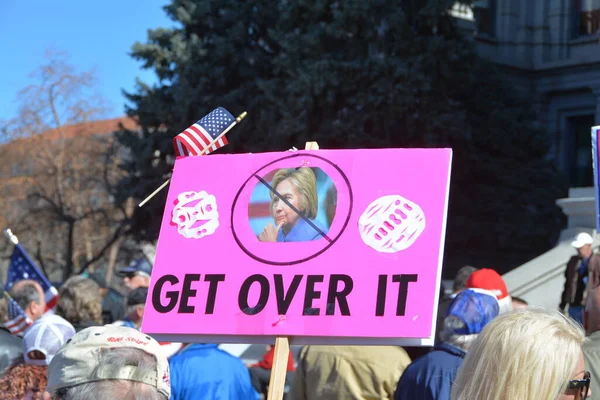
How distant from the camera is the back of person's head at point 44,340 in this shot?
14.4 ft

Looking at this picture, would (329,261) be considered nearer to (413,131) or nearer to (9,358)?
(9,358)

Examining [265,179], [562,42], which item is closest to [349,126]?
[562,42]

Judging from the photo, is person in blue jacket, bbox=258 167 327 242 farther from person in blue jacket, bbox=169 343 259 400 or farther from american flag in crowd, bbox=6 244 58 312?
american flag in crowd, bbox=6 244 58 312

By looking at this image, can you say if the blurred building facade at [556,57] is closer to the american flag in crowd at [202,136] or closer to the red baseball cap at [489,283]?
the red baseball cap at [489,283]

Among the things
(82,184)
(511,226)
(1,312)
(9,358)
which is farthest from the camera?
(82,184)

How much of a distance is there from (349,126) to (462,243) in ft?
13.1

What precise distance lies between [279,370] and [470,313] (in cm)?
118

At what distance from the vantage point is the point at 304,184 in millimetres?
3904

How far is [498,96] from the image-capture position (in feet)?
71.2

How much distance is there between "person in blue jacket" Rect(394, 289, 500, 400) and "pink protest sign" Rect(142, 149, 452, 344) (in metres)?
0.85

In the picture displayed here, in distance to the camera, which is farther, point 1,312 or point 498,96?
point 498,96

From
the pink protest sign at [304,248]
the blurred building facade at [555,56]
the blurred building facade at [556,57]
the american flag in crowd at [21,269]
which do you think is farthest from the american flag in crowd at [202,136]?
the blurred building facade at [555,56]

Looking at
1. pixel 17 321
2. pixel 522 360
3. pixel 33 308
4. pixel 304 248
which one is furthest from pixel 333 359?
pixel 522 360

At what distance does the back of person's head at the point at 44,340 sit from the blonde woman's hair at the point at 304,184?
125 cm
